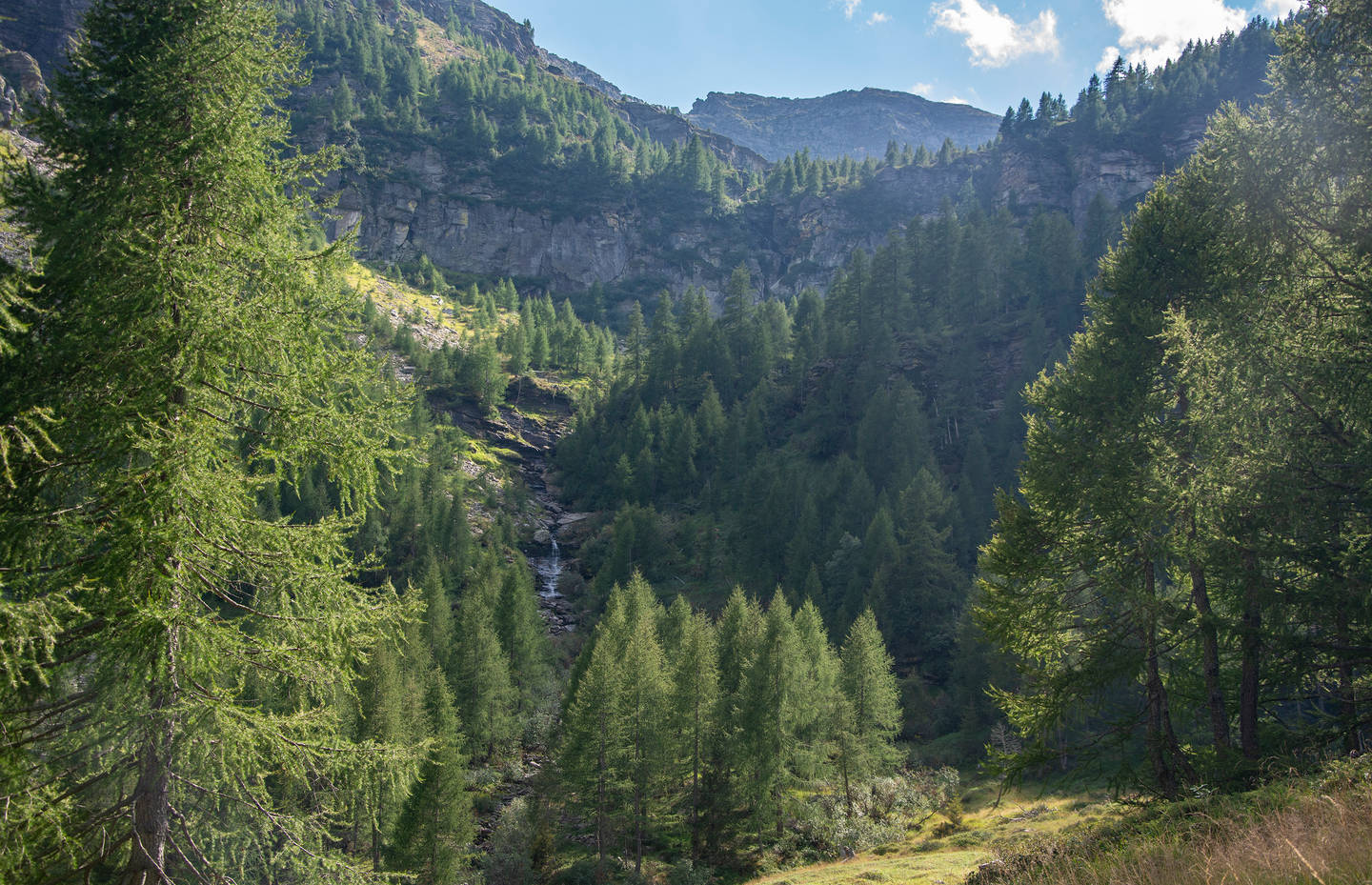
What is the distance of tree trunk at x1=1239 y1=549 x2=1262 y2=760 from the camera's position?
10680mm

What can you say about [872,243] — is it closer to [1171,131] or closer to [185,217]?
[1171,131]

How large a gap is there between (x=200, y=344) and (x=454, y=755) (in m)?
24.1

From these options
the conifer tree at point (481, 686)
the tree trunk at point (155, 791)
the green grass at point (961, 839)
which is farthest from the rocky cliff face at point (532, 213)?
the tree trunk at point (155, 791)

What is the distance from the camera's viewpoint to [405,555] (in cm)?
6306

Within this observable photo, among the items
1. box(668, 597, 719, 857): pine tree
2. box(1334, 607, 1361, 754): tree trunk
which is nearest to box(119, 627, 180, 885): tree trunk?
box(1334, 607, 1361, 754): tree trunk

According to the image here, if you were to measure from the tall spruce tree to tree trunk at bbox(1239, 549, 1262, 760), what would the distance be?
13.0 metres

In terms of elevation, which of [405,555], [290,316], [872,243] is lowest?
[405,555]

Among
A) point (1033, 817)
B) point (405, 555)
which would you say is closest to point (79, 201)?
point (1033, 817)

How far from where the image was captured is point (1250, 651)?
36.4ft

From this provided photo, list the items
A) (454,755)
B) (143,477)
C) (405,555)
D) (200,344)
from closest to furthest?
(143,477), (200,344), (454,755), (405,555)

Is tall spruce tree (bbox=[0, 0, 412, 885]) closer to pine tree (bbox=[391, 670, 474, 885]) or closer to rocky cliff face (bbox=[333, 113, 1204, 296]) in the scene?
pine tree (bbox=[391, 670, 474, 885])

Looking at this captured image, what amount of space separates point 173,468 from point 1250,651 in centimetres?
1538

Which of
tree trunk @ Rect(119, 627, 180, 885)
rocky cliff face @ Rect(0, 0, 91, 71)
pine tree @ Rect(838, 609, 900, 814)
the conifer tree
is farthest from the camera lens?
rocky cliff face @ Rect(0, 0, 91, 71)

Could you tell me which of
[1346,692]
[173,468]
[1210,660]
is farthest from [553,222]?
[1346,692]
